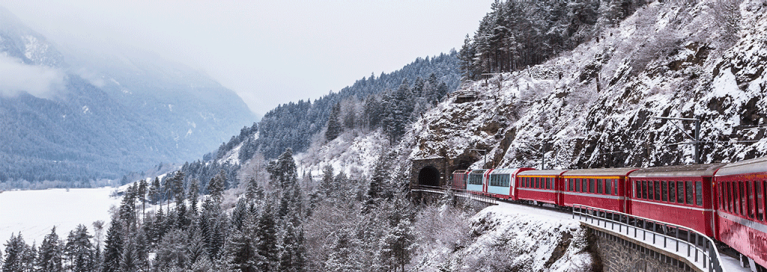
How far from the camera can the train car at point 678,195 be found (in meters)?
16.7

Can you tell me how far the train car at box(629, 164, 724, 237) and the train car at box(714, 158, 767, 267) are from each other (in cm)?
69

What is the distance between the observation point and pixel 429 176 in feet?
284

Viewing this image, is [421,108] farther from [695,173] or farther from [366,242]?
[695,173]

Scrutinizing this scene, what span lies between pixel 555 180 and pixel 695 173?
54.3ft

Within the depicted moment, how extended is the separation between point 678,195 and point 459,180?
48747mm

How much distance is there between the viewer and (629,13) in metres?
82.8

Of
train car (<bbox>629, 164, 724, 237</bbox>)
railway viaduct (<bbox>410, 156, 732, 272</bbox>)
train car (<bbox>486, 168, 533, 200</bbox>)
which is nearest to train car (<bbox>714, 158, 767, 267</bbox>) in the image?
train car (<bbox>629, 164, 724, 237</bbox>)

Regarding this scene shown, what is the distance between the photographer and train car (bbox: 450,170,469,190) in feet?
210

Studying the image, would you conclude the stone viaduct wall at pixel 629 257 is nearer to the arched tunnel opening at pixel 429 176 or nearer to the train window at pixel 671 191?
the train window at pixel 671 191

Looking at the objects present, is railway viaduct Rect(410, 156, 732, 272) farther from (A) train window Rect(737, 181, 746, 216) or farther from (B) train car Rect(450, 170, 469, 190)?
(B) train car Rect(450, 170, 469, 190)

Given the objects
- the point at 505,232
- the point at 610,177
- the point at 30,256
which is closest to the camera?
the point at 610,177

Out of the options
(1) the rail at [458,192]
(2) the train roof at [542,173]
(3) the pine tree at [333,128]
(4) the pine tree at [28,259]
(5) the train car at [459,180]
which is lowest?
(4) the pine tree at [28,259]

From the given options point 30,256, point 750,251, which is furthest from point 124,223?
point 750,251

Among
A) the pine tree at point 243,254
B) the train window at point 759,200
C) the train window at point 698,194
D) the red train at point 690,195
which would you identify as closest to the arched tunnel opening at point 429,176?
the pine tree at point 243,254
